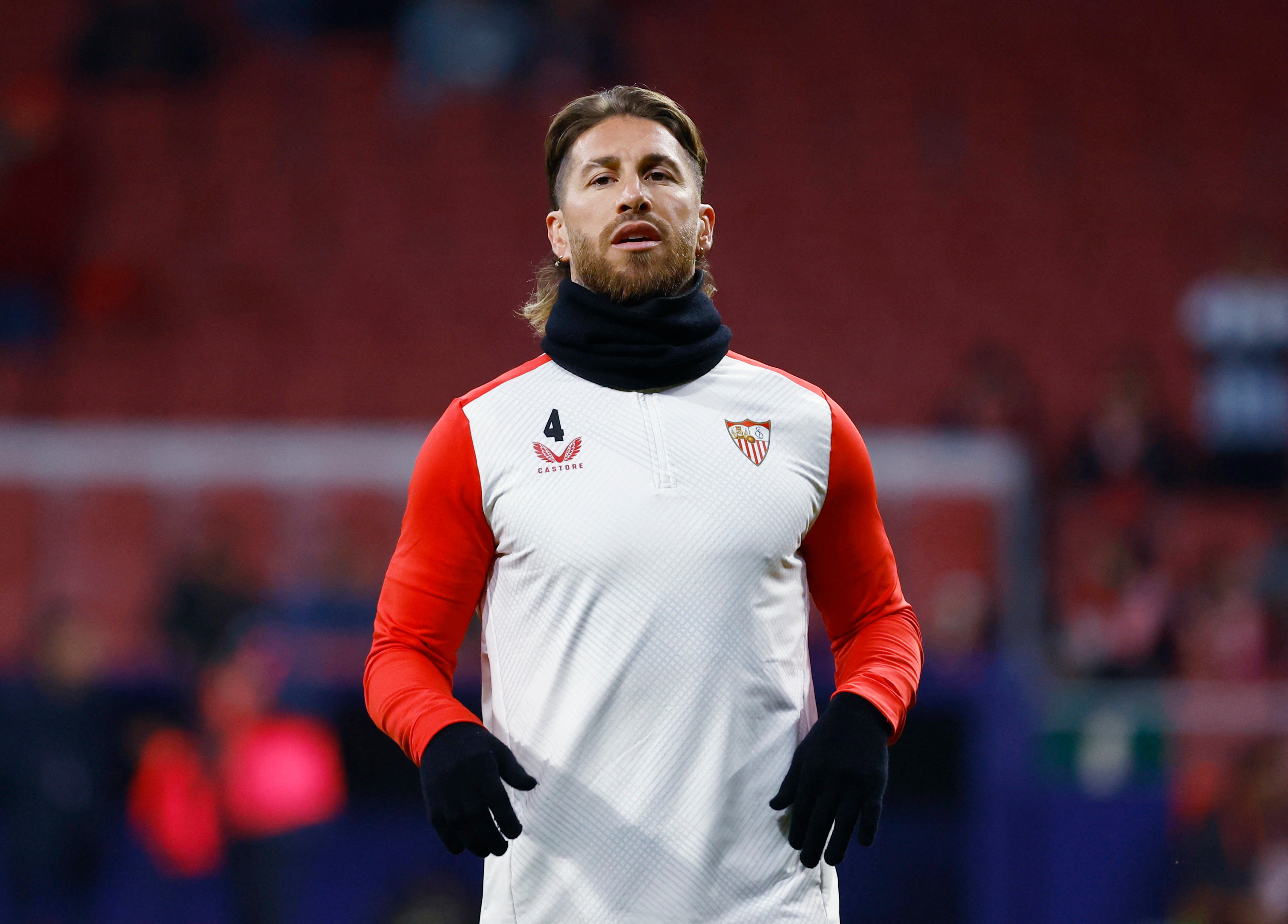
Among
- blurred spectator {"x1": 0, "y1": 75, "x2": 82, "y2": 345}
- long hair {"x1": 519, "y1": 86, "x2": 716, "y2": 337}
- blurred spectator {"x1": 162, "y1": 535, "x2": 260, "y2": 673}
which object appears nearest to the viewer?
long hair {"x1": 519, "y1": 86, "x2": 716, "y2": 337}

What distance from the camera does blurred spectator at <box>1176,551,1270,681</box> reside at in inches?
297

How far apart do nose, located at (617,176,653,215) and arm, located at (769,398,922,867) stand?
1.38 feet

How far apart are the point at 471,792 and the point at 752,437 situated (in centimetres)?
66

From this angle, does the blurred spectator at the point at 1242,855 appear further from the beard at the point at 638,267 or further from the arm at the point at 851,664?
the beard at the point at 638,267

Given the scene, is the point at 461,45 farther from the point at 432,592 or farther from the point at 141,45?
the point at 432,592

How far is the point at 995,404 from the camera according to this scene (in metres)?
8.43

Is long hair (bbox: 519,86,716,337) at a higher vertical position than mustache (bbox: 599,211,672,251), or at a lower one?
higher

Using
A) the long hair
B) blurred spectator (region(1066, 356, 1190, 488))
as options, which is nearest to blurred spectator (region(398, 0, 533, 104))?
blurred spectator (region(1066, 356, 1190, 488))

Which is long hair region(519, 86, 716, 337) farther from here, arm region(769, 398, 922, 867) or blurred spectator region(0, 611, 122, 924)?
blurred spectator region(0, 611, 122, 924)

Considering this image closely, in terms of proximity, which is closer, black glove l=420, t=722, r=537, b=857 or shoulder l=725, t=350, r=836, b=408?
black glove l=420, t=722, r=537, b=857

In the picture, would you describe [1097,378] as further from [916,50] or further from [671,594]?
[671,594]

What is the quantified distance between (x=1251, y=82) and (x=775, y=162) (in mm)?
4018

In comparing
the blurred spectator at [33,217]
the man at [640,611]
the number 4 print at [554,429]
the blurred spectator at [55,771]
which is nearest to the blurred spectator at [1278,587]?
the blurred spectator at [55,771]

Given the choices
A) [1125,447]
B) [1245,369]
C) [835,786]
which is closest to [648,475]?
[835,786]
